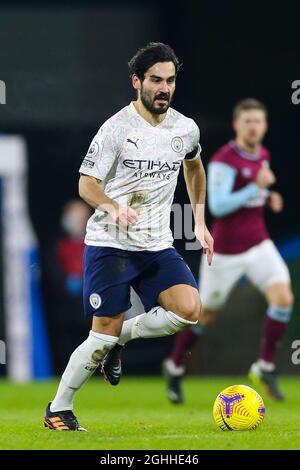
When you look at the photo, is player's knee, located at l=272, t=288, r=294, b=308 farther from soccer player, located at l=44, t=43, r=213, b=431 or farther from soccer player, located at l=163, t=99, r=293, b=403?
soccer player, located at l=44, t=43, r=213, b=431

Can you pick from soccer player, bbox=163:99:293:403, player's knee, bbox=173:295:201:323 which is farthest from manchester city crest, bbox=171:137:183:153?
soccer player, bbox=163:99:293:403

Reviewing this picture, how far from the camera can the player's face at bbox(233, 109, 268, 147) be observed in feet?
34.0

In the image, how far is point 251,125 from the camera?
10.4m

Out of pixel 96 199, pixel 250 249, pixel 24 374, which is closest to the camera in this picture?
pixel 96 199

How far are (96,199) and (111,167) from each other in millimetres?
326

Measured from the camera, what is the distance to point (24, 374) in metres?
12.5

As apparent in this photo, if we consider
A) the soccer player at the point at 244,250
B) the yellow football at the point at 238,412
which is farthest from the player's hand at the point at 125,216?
the soccer player at the point at 244,250

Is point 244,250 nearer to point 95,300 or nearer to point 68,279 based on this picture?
point 68,279

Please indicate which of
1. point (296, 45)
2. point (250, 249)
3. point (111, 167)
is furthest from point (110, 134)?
point (296, 45)

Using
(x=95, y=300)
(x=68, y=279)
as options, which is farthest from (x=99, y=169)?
(x=68, y=279)

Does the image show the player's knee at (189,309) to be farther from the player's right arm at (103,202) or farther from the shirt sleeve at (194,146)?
the shirt sleeve at (194,146)

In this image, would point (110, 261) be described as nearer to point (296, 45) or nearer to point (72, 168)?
point (72, 168)

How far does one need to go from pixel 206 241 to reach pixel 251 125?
3.63m

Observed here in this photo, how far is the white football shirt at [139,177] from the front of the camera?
6641mm
